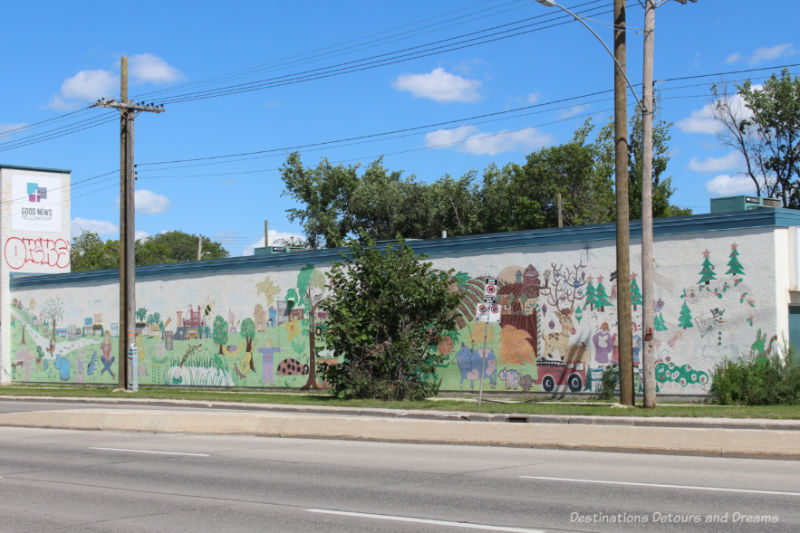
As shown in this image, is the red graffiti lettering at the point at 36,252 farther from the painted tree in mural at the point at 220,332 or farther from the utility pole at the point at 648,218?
the utility pole at the point at 648,218

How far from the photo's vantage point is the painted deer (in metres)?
24.4

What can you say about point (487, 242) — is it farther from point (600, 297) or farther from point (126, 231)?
point (126, 231)

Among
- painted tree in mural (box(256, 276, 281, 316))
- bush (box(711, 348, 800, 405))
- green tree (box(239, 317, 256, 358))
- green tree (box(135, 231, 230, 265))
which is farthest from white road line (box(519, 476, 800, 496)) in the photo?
green tree (box(135, 231, 230, 265))

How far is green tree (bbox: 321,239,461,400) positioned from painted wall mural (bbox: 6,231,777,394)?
1.14m

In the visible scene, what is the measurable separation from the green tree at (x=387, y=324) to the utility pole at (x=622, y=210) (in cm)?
641

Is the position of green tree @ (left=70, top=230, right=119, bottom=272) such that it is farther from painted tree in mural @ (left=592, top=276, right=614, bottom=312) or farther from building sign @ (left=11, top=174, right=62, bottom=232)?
painted tree in mural @ (left=592, top=276, right=614, bottom=312)

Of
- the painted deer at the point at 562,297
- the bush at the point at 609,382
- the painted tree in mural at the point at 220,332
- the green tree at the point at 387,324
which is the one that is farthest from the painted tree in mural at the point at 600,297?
the painted tree in mural at the point at 220,332

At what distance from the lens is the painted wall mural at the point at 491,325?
22.0 metres

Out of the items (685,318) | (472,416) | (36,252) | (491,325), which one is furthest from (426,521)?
(36,252)

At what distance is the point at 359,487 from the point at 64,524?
3.45 meters

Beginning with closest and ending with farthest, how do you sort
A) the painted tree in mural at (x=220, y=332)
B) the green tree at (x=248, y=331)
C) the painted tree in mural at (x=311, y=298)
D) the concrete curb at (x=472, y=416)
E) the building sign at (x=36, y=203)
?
the concrete curb at (x=472, y=416) < the painted tree in mural at (x=311, y=298) < the green tree at (x=248, y=331) < the painted tree in mural at (x=220, y=332) < the building sign at (x=36, y=203)

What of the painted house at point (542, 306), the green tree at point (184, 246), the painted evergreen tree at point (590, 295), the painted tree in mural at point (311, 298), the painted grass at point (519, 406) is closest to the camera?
the painted grass at point (519, 406)

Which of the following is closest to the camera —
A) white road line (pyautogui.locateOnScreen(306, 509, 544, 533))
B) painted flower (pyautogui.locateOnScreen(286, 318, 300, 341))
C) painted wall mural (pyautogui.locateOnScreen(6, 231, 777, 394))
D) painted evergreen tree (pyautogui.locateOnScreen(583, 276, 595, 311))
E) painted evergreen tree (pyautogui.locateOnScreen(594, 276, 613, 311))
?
white road line (pyautogui.locateOnScreen(306, 509, 544, 533))

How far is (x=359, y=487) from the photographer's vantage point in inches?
417
